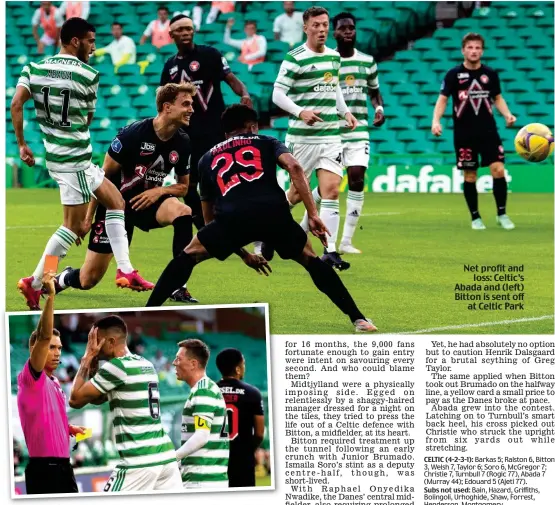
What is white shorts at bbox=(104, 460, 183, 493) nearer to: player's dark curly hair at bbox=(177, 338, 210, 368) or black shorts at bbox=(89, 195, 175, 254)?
player's dark curly hair at bbox=(177, 338, 210, 368)

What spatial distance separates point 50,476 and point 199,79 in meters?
4.64

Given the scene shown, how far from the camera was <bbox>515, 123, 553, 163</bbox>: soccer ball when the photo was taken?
12.0m

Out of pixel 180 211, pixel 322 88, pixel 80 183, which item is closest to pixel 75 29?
pixel 80 183

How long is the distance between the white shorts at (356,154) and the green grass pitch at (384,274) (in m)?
0.85

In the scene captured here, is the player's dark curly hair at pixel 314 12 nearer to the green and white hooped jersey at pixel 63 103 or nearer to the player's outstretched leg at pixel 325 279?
the green and white hooped jersey at pixel 63 103

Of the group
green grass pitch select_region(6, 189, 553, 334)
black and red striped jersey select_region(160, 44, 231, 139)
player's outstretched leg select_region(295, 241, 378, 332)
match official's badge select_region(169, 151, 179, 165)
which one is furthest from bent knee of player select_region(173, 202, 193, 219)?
black and red striped jersey select_region(160, 44, 231, 139)

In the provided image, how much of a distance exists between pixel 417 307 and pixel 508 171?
35.7 feet

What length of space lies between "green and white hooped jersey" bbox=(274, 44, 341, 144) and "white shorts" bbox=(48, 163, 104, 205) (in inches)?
90.5

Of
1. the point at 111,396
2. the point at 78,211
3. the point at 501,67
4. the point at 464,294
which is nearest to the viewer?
the point at 111,396

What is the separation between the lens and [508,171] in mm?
19234

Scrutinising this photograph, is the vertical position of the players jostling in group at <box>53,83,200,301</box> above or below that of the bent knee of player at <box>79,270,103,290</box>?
above

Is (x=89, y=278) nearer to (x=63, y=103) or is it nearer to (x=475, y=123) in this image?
(x=63, y=103)

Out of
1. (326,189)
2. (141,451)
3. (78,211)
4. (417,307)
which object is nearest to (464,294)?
(417,307)

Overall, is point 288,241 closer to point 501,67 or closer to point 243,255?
point 243,255
